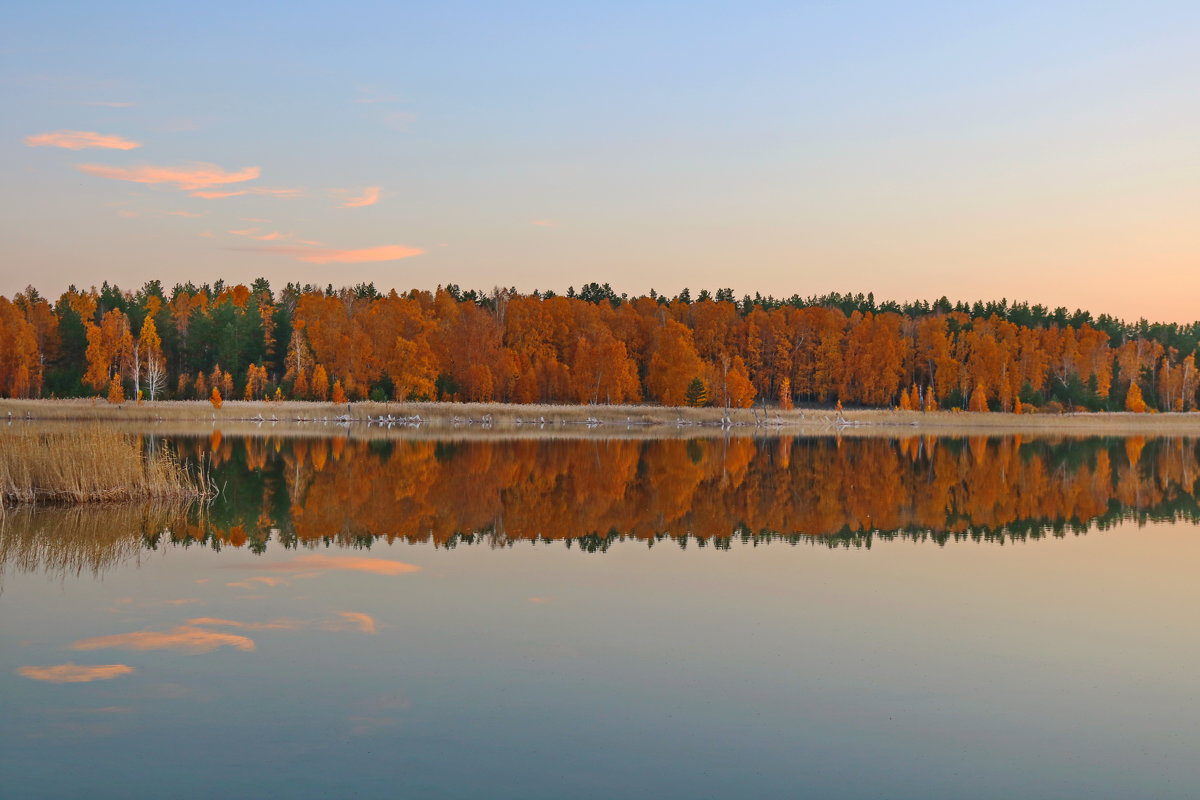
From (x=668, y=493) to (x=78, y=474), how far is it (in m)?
13.3

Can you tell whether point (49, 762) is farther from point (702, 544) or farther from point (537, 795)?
point (702, 544)

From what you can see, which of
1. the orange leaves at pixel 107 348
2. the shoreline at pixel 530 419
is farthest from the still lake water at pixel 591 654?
the orange leaves at pixel 107 348

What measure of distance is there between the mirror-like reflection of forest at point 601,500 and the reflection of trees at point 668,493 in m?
0.07

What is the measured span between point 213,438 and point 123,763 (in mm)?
45186

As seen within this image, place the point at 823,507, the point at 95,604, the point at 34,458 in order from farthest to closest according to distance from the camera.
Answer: the point at 823,507
the point at 34,458
the point at 95,604

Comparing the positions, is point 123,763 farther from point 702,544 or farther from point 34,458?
point 34,458

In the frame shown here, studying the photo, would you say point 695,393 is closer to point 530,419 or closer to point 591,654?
point 530,419

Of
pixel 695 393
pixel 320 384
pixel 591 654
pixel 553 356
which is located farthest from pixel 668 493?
pixel 553 356

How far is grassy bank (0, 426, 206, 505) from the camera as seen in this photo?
2012 centimetres

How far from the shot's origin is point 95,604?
12.1 meters

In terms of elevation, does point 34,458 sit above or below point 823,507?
above

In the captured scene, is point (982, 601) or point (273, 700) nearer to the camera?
point (273, 700)

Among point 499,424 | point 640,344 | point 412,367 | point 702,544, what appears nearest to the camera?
point 702,544

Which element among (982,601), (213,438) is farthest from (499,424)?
(982,601)
